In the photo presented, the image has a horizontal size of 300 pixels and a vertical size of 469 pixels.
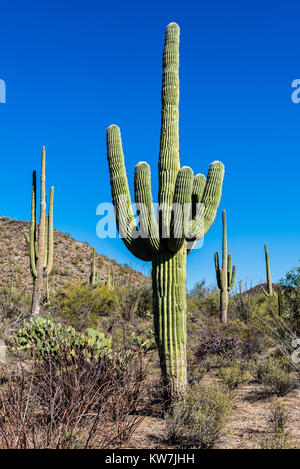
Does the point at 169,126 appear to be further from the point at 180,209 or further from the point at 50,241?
the point at 50,241

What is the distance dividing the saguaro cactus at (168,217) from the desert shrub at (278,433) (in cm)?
146

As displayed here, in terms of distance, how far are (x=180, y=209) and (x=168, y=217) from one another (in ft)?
0.88

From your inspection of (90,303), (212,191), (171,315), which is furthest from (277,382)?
(90,303)

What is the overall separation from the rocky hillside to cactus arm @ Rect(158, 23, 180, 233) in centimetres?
2242

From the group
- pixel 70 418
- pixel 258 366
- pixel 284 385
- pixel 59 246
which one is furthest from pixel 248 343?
pixel 59 246

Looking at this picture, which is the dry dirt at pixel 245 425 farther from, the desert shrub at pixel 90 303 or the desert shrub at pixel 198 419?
the desert shrub at pixel 90 303

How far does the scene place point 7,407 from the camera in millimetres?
4230

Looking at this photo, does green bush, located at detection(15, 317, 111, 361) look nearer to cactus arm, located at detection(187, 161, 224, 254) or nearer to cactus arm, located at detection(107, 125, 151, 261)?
cactus arm, located at detection(107, 125, 151, 261)

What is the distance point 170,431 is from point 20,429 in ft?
7.44

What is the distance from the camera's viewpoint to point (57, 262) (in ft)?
125

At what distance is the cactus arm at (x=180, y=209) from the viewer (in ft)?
22.0

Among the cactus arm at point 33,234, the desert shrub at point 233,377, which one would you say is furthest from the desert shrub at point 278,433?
the cactus arm at point 33,234

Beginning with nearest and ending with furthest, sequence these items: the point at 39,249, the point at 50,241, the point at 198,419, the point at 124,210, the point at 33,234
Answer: the point at 198,419 → the point at 124,210 → the point at 39,249 → the point at 33,234 → the point at 50,241

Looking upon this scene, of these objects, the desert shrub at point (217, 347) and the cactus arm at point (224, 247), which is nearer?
the desert shrub at point (217, 347)
